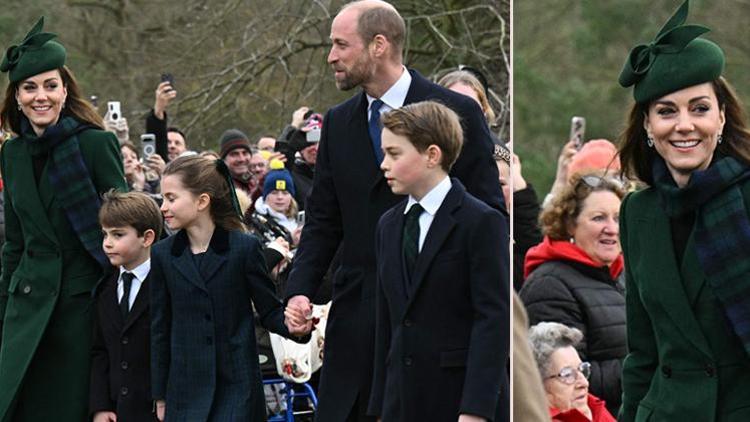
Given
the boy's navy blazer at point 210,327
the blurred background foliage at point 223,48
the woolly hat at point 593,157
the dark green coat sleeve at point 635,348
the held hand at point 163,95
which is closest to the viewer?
the dark green coat sleeve at point 635,348

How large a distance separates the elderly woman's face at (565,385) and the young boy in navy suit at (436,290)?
1018 millimetres

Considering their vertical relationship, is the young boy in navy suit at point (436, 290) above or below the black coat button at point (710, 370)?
above

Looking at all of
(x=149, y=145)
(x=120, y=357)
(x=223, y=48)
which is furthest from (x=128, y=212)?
(x=223, y=48)

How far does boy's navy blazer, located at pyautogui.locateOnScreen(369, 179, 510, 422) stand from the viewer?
21.6 feet

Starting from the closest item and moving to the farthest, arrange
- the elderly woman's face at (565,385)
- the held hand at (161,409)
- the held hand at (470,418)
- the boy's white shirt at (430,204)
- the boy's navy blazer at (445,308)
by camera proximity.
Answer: the held hand at (470,418) → the boy's navy blazer at (445,308) → the boy's white shirt at (430,204) → the elderly woman's face at (565,385) → the held hand at (161,409)

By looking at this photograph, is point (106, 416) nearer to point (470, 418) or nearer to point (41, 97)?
point (41, 97)

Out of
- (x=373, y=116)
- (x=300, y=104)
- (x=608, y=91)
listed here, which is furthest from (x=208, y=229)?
(x=300, y=104)

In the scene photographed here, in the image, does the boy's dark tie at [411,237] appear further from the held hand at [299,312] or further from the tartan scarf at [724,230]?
the tartan scarf at [724,230]

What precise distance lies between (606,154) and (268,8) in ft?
39.9

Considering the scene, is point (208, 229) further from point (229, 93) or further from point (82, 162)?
point (229, 93)

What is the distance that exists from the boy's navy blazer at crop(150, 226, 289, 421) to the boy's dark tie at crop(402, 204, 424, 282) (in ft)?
4.59

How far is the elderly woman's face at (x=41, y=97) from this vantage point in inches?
347

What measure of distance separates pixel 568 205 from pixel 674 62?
8.92 feet

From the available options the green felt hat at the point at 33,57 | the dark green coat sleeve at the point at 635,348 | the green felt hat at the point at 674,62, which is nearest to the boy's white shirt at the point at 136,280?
the green felt hat at the point at 33,57
